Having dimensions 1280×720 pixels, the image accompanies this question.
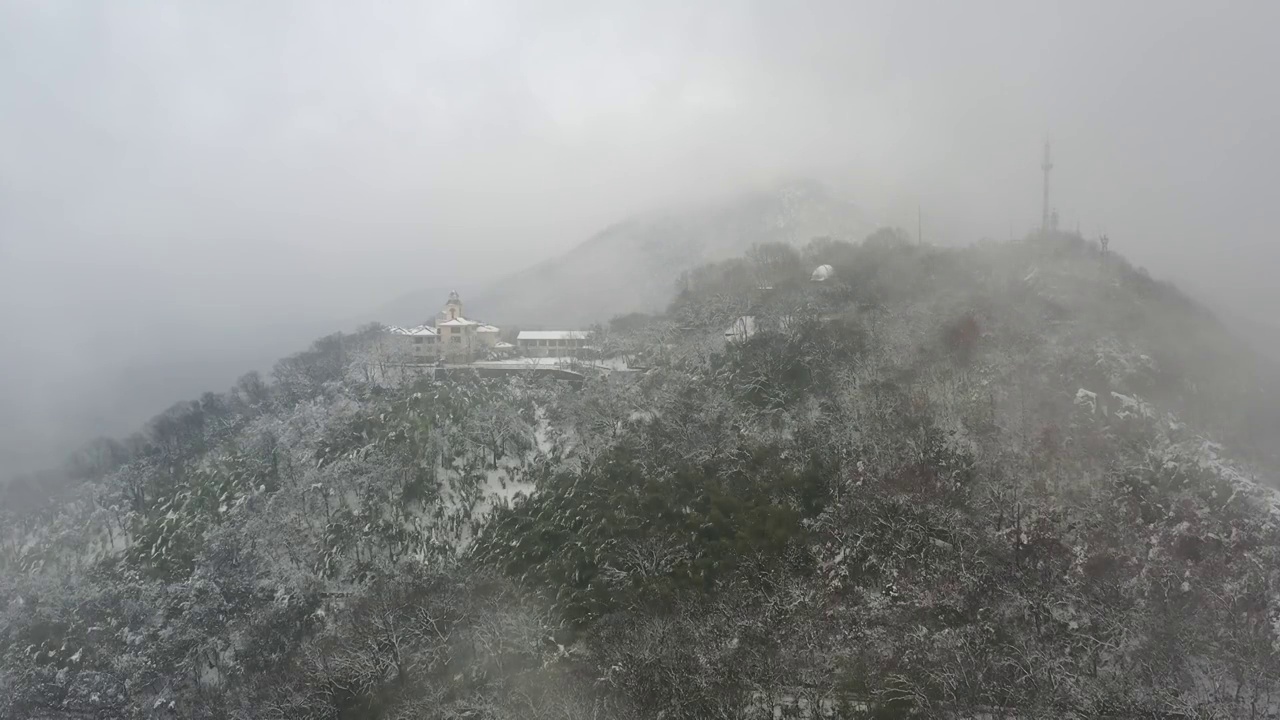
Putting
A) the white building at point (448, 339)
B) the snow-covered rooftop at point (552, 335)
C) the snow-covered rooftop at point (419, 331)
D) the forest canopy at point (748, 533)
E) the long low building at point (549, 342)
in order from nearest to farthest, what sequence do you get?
the forest canopy at point (748, 533)
the white building at point (448, 339)
the long low building at point (549, 342)
the snow-covered rooftop at point (419, 331)
the snow-covered rooftop at point (552, 335)

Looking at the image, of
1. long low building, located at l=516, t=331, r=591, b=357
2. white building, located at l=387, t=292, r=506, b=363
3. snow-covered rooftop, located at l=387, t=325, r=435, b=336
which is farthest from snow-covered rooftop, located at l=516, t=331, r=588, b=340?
snow-covered rooftop, located at l=387, t=325, r=435, b=336

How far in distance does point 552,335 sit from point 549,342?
1.30 meters

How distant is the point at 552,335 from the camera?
290ft

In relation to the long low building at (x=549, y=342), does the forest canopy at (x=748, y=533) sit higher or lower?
lower

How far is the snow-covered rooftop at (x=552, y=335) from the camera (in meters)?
86.3

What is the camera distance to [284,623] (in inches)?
2085

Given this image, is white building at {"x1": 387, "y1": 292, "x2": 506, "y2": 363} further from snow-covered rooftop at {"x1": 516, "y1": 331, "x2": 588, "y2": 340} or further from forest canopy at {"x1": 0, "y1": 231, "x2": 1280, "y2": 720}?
forest canopy at {"x1": 0, "y1": 231, "x2": 1280, "y2": 720}

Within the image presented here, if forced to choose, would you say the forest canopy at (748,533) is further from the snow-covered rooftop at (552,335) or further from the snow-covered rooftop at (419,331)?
the snow-covered rooftop at (552,335)

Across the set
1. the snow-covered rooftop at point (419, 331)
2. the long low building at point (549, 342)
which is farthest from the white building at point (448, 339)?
the long low building at point (549, 342)

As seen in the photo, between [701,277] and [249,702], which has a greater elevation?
[701,277]

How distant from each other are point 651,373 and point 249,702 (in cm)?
4213

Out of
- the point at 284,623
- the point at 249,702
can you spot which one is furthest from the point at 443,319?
the point at 249,702

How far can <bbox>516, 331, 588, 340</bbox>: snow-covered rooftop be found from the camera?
8631cm

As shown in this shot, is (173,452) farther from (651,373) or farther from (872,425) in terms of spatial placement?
(872,425)
